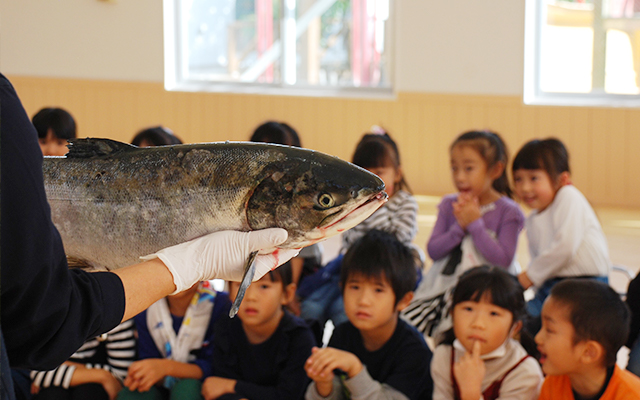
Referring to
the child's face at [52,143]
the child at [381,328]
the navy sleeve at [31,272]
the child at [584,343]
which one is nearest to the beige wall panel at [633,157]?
the child at [381,328]

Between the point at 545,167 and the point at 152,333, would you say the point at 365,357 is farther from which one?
the point at 545,167

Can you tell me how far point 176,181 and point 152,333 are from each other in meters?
1.53

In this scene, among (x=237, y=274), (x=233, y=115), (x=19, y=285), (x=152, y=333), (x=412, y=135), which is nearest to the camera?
(x=19, y=285)

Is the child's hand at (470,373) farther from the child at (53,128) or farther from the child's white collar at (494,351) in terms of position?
the child at (53,128)

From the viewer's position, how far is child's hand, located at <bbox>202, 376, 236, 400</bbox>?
7.42ft

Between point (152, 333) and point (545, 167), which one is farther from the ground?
point (545, 167)

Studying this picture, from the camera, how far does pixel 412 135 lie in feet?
23.4

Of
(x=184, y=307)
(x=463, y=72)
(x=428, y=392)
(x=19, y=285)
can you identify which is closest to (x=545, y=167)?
(x=428, y=392)

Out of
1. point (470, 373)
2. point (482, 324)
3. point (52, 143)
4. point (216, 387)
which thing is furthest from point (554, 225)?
point (52, 143)

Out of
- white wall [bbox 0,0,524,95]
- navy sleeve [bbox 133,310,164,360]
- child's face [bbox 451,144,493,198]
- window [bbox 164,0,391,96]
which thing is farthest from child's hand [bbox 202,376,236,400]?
window [bbox 164,0,391,96]

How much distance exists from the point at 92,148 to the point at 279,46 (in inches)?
266

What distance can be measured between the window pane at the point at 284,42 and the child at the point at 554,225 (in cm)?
453

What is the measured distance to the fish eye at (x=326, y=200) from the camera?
1095 millimetres

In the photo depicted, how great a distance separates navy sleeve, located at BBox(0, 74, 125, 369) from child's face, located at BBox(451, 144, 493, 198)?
2.37 meters
